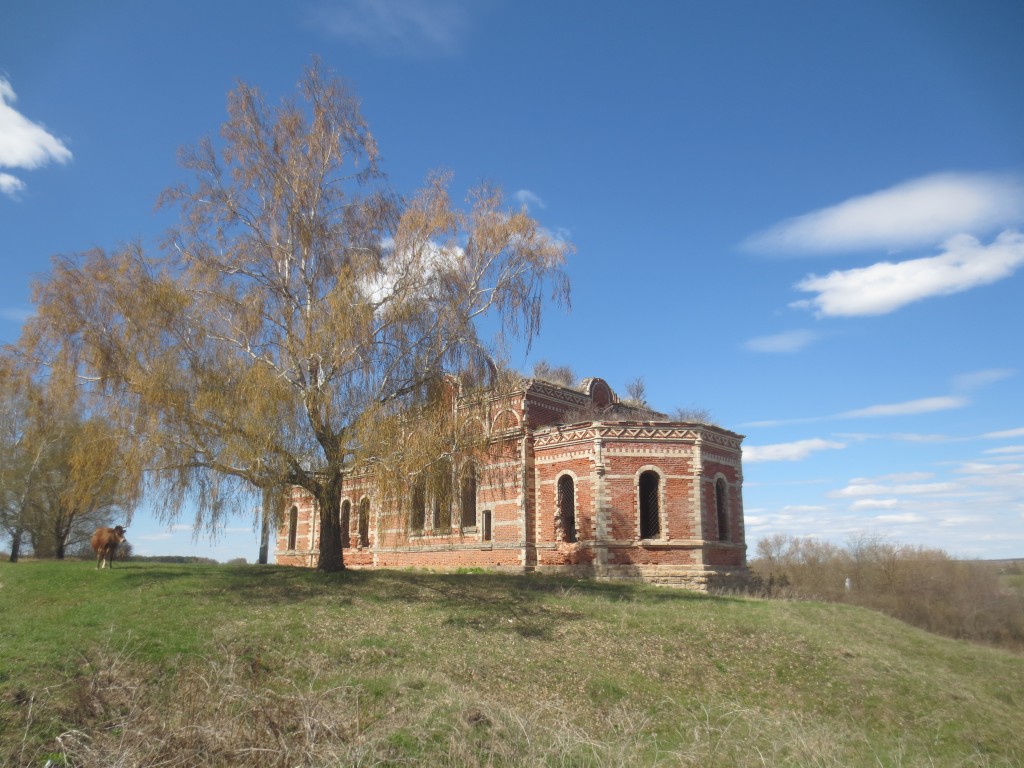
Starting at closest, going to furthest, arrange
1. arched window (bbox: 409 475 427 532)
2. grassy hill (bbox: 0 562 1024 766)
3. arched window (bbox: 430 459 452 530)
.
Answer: grassy hill (bbox: 0 562 1024 766)
arched window (bbox: 409 475 427 532)
arched window (bbox: 430 459 452 530)

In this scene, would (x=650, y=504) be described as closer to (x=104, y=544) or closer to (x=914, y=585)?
(x=104, y=544)

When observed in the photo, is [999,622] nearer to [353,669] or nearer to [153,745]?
[353,669]

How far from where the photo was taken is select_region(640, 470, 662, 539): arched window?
25.2 meters

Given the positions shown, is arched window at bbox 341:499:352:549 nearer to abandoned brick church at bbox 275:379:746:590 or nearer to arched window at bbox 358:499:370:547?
arched window at bbox 358:499:370:547

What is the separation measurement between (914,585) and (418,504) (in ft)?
132

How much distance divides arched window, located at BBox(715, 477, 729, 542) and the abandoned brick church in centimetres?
4

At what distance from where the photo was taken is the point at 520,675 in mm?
11602

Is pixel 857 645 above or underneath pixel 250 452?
underneath

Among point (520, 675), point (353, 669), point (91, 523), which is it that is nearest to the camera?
point (353, 669)

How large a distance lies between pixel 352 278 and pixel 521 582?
9.93m

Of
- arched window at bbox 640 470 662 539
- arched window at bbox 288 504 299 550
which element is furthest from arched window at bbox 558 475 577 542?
arched window at bbox 288 504 299 550

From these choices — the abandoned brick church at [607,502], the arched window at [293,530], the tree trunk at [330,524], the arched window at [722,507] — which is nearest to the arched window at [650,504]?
the abandoned brick church at [607,502]

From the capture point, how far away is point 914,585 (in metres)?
44.2

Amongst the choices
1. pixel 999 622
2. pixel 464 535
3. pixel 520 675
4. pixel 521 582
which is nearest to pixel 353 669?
pixel 520 675
